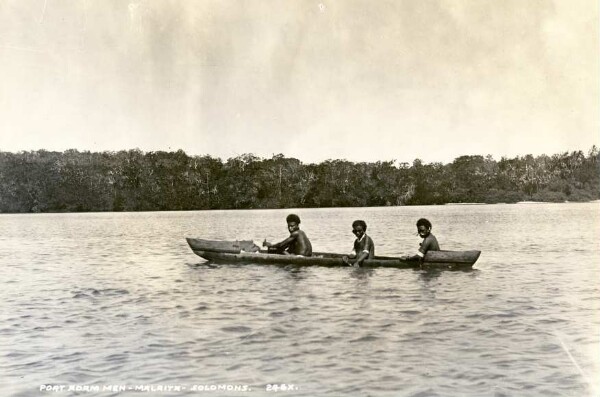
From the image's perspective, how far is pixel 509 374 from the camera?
8.59 metres

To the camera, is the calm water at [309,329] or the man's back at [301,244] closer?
the calm water at [309,329]

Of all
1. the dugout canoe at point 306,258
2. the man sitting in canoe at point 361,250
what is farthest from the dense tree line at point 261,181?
the man sitting in canoe at point 361,250

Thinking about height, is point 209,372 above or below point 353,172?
below

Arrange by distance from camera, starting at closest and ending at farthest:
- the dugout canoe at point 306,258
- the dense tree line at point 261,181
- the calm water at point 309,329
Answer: the calm water at point 309,329, the dugout canoe at point 306,258, the dense tree line at point 261,181

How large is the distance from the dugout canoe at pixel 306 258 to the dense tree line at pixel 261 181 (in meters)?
49.9

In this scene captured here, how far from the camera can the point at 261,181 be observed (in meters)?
83.1

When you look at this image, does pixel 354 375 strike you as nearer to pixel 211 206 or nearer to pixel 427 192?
pixel 211 206

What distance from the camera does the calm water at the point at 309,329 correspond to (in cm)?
859

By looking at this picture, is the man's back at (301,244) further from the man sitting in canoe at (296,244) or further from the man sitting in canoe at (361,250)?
the man sitting in canoe at (361,250)

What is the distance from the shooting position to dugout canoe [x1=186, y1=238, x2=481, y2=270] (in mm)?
17234

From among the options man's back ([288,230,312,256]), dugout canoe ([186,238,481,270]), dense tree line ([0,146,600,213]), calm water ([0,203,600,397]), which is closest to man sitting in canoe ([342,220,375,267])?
dugout canoe ([186,238,481,270])

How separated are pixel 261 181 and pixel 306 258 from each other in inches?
2570

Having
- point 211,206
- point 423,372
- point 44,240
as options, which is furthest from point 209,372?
point 211,206

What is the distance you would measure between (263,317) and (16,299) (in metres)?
6.29
